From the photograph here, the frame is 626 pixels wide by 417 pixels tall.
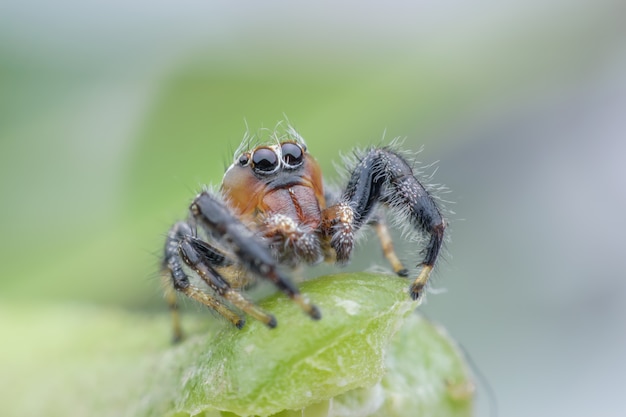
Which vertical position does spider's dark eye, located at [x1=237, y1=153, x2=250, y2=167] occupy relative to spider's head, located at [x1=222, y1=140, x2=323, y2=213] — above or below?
above

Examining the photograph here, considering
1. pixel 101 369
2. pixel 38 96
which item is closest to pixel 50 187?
pixel 38 96

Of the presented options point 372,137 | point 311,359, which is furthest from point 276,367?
point 372,137

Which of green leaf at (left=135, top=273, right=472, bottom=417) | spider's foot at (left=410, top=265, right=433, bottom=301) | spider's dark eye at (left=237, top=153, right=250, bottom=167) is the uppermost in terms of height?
spider's dark eye at (left=237, top=153, right=250, bottom=167)

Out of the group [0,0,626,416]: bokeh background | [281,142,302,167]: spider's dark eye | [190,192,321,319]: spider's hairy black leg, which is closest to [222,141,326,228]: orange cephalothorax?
[281,142,302,167]: spider's dark eye

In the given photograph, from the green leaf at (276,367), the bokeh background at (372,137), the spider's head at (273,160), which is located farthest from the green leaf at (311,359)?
the bokeh background at (372,137)

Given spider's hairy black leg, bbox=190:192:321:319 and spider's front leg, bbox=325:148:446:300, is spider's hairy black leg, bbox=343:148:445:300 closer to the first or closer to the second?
spider's front leg, bbox=325:148:446:300

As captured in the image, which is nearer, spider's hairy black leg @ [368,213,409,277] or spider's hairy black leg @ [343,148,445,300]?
spider's hairy black leg @ [343,148,445,300]

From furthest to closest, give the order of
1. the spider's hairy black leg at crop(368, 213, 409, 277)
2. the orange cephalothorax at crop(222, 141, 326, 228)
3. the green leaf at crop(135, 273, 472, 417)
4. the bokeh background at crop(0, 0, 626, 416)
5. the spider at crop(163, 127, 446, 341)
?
the bokeh background at crop(0, 0, 626, 416)
the spider's hairy black leg at crop(368, 213, 409, 277)
the orange cephalothorax at crop(222, 141, 326, 228)
the spider at crop(163, 127, 446, 341)
the green leaf at crop(135, 273, 472, 417)
